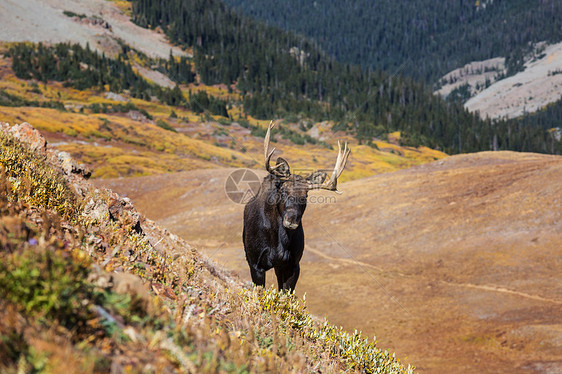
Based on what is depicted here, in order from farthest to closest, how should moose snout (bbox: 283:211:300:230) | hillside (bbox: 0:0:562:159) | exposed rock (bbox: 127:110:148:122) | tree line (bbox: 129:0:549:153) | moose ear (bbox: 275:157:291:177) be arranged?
tree line (bbox: 129:0:549:153)
hillside (bbox: 0:0:562:159)
exposed rock (bbox: 127:110:148:122)
moose ear (bbox: 275:157:291:177)
moose snout (bbox: 283:211:300:230)

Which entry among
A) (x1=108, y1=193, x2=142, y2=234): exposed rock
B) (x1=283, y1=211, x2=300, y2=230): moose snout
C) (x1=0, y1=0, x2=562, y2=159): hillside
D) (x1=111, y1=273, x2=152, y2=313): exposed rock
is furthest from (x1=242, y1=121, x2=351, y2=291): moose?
(x1=0, y1=0, x2=562, y2=159): hillside

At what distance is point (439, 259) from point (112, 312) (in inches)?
607

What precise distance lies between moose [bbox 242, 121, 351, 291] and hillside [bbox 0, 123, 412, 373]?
145 cm

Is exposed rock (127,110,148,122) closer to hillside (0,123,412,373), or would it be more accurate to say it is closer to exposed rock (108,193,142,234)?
exposed rock (108,193,142,234)

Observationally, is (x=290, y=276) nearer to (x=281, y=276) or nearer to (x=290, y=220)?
(x=281, y=276)

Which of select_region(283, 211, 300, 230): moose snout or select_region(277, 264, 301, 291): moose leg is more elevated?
select_region(283, 211, 300, 230): moose snout

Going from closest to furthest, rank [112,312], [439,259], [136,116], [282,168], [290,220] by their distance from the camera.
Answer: [112,312]
[290,220]
[282,168]
[439,259]
[136,116]

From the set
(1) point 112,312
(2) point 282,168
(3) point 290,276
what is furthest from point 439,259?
(1) point 112,312

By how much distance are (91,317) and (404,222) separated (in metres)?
19.5

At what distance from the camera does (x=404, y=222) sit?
20.6 meters

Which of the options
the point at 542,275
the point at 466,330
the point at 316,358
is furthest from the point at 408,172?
the point at 316,358

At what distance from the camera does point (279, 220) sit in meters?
7.59

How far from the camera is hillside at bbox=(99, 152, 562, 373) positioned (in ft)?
33.0

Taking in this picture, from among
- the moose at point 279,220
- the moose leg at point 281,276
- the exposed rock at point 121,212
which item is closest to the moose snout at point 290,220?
the moose at point 279,220
